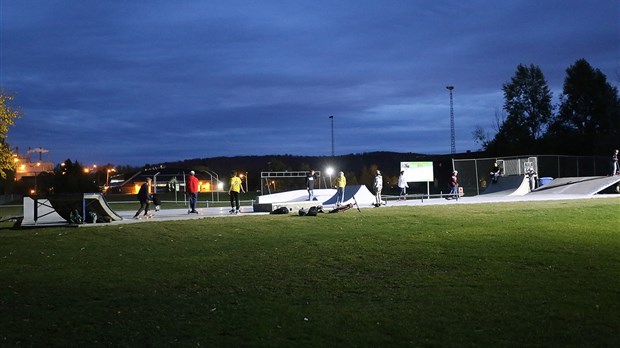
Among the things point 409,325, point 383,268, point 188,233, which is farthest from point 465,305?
point 188,233

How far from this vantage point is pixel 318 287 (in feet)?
31.3

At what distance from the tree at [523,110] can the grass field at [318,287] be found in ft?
183

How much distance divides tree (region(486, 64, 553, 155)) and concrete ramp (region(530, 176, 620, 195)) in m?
33.6

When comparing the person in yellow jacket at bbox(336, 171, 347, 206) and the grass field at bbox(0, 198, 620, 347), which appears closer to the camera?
the grass field at bbox(0, 198, 620, 347)

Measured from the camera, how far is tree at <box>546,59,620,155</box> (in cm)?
6312

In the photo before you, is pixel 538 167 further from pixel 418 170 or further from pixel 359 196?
pixel 359 196

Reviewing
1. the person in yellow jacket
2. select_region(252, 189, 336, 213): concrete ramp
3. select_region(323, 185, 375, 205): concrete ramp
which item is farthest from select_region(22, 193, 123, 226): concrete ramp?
select_region(323, 185, 375, 205): concrete ramp

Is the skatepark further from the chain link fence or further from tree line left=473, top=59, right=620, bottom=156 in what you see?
tree line left=473, top=59, right=620, bottom=156

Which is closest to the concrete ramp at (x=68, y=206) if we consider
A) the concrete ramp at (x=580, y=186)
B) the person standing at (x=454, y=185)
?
the person standing at (x=454, y=185)

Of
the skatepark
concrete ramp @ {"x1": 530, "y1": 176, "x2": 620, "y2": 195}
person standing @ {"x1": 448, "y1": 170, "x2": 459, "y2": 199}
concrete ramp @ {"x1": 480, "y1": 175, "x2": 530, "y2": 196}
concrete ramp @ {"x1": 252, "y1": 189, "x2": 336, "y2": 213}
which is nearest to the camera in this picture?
the skatepark

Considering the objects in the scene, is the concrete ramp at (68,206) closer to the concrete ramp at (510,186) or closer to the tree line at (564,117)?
the concrete ramp at (510,186)

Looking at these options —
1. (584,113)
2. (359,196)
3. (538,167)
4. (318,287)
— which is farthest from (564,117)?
(318,287)

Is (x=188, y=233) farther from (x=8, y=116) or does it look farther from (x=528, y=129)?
(x=528, y=129)

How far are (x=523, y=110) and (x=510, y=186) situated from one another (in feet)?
130
